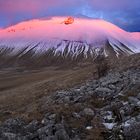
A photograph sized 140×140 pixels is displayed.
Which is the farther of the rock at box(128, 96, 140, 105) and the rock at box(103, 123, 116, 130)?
the rock at box(128, 96, 140, 105)

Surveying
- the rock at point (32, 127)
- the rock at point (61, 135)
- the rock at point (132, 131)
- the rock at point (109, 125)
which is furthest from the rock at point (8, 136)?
the rock at point (132, 131)

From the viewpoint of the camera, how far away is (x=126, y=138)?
1596cm

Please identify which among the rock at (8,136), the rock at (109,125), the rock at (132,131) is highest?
the rock at (132,131)

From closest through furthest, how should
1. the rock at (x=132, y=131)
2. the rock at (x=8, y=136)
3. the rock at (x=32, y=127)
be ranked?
the rock at (x=132, y=131) → the rock at (x=8, y=136) → the rock at (x=32, y=127)

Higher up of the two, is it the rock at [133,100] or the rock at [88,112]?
the rock at [133,100]

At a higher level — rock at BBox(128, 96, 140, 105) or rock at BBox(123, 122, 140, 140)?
rock at BBox(128, 96, 140, 105)

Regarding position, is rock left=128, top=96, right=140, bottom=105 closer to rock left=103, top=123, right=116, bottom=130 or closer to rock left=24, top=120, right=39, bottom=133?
rock left=103, top=123, right=116, bottom=130

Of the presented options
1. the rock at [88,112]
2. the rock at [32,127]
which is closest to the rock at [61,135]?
the rock at [32,127]

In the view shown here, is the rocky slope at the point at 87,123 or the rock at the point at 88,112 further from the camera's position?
the rock at the point at 88,112

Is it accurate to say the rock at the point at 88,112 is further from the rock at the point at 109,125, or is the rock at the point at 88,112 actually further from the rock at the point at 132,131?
the rock at the point at 132,131

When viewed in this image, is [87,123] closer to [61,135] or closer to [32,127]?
[61,135]

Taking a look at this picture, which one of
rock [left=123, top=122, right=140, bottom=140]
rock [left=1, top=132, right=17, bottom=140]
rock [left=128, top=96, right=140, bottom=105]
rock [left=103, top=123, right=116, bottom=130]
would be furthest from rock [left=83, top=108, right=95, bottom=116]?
rock [left=1, top=132, right=17, bottom=140]

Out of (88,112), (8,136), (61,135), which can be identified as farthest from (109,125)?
(8,136)

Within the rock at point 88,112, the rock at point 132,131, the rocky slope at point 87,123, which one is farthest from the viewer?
the rock at point 88,112
